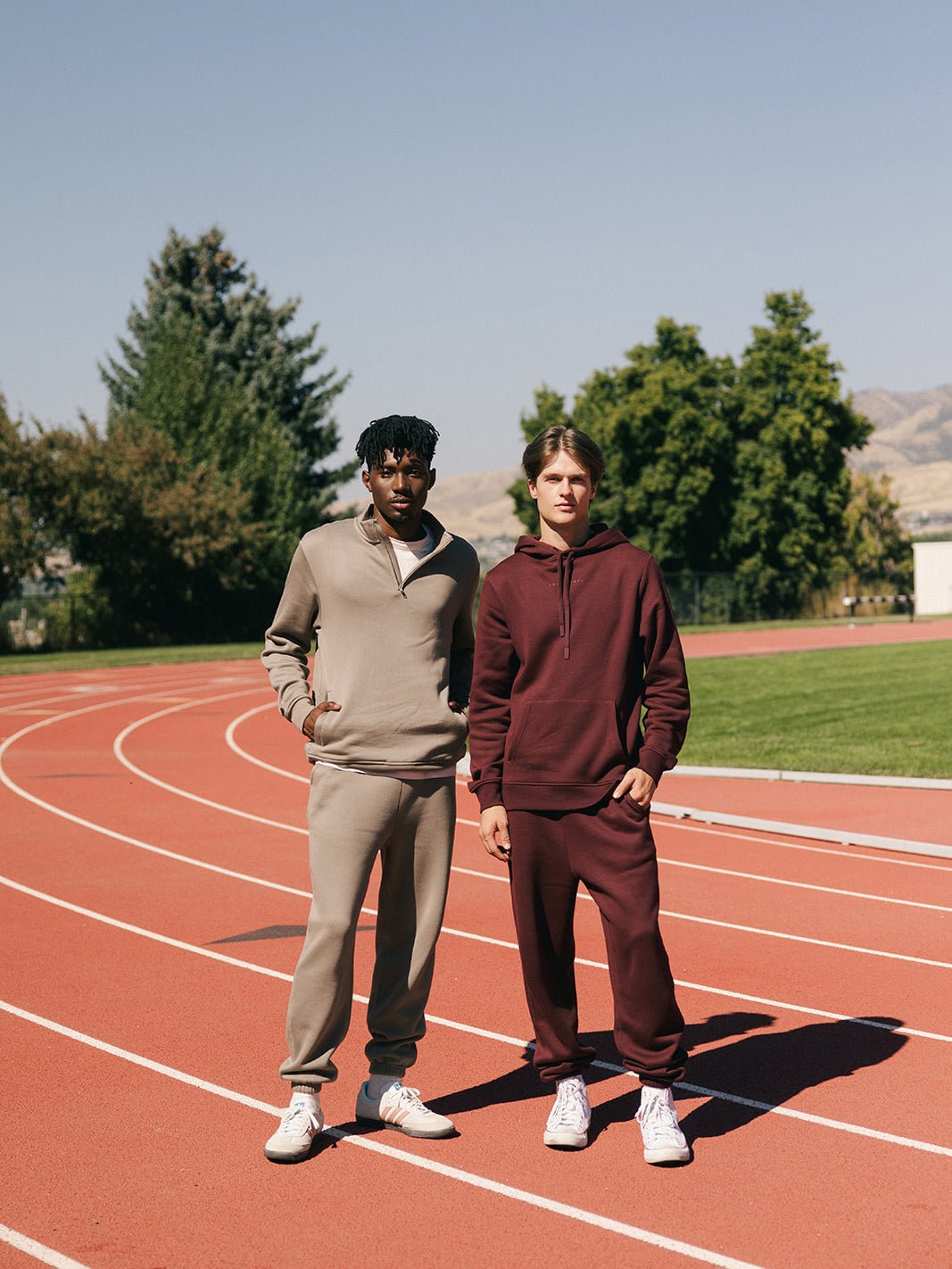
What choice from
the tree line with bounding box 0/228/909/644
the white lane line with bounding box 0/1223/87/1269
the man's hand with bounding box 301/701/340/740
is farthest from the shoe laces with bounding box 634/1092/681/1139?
the tree line with bounding box 0/228/909/644

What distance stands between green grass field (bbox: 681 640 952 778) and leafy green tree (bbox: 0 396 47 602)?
22.1m

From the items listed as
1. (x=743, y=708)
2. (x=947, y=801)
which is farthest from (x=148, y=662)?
(x=947, y=801)

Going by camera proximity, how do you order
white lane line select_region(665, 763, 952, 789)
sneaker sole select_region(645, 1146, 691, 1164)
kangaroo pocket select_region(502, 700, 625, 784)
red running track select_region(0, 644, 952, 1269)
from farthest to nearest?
white lane line select_region(665, 763, 952, 789), kangaroo pocket select_region(502, 700, 625, 784), sneaker sole select_region(645, 1146, 691, 1164), red running track select_region(0, 644, 952, 1269)

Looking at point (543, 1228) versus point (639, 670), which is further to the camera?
point (639, 670)

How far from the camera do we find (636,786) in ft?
14.0

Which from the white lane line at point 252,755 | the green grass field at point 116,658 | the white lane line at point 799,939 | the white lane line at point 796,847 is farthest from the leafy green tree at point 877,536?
the white lane line at point 799,939

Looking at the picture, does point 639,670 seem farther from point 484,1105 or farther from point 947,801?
point 947,801

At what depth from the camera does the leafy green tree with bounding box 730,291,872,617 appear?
5825 centimetres

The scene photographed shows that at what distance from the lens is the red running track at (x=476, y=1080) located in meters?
3.81

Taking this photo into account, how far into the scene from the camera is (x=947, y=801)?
11539 mm

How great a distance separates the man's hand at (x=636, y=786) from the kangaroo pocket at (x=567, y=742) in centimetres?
5

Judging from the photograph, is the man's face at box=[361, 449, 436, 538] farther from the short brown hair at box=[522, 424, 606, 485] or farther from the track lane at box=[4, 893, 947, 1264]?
the track lane at box=[4, 893, 947, 1264]

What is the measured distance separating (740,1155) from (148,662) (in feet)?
106

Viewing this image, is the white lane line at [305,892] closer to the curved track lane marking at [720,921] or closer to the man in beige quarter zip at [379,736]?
the curved track lane marking at [720,921]
